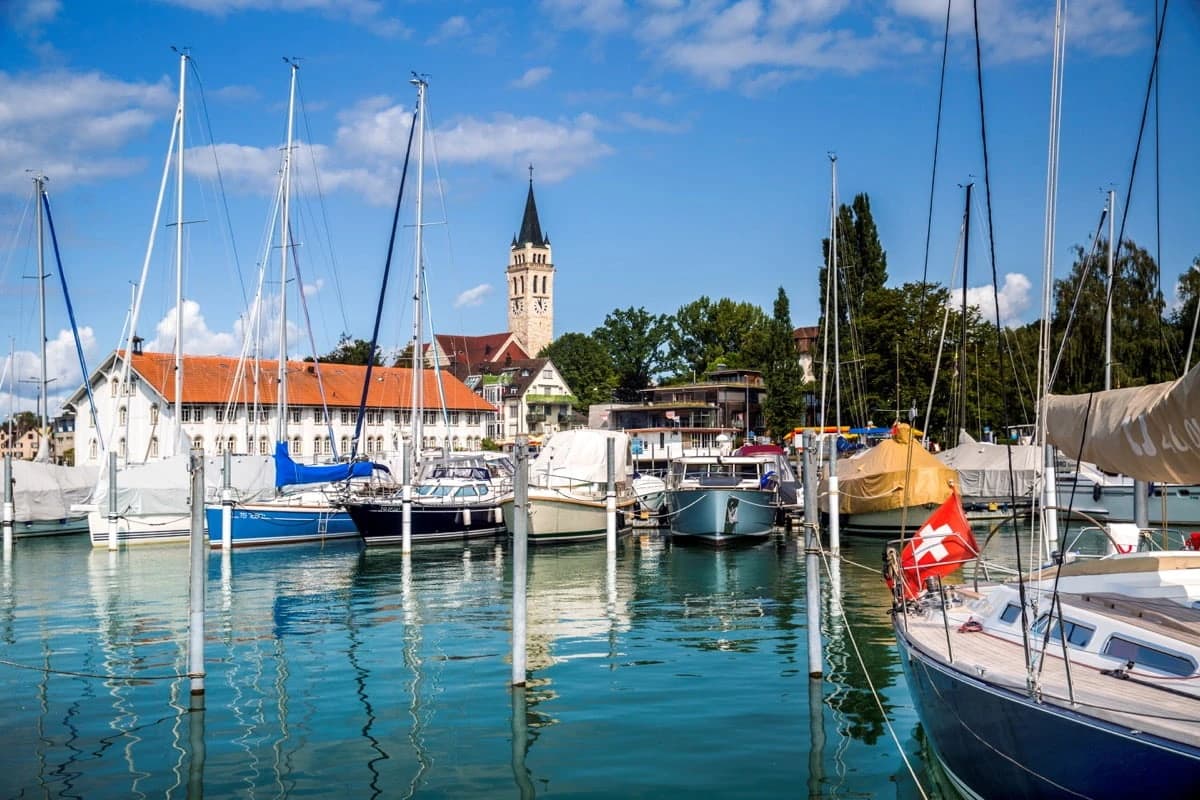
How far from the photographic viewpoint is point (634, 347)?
11538 cm

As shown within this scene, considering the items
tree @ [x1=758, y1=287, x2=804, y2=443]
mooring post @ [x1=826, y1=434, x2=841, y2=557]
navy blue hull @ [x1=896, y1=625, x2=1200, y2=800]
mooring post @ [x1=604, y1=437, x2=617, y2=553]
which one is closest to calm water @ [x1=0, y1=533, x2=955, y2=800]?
navy blue hull @ [x1=896, y1=625, x2=1200, y2=800]

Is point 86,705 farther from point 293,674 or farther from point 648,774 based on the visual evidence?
point 648,774

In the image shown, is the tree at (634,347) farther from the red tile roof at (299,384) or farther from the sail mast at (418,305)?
the sail mast at (418,305)

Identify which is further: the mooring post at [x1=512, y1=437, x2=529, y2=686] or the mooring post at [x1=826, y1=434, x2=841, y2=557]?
the mooring post at [x1=826, y1=434, x2=841, y2=557]

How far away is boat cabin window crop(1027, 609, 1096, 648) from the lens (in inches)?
399

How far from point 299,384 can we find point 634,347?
135 feet

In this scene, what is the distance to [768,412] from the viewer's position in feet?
281

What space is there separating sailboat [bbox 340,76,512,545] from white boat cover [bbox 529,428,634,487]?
1519 millimetres

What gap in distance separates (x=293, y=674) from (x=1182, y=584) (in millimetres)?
12456

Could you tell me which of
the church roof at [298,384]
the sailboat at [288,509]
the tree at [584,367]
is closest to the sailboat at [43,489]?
the sailboat at [288,509]

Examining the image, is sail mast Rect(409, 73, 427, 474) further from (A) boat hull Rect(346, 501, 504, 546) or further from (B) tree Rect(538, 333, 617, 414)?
(B) tree Rect(538, 333, 617, 414)

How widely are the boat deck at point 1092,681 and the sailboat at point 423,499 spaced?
2680 centimetres

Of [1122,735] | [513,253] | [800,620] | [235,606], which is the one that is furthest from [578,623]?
[513,253]

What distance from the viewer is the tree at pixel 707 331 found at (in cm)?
11131
